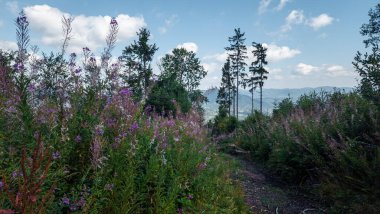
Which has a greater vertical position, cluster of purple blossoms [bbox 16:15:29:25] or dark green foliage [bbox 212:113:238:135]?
cluster of purple blossoms [bbox 16:15:29:25]

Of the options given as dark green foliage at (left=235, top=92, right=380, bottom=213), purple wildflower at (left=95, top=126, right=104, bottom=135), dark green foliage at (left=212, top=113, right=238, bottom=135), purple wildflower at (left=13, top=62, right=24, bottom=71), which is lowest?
dark green foliage at (left=212, top=113, right=238, bottom=135)

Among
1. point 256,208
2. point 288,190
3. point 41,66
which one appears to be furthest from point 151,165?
point 288,190

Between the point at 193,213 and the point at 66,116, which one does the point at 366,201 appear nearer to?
the point at 193,213

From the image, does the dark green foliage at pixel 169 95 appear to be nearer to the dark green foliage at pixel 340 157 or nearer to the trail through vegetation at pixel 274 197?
the dark green foliage at pixel 340 157

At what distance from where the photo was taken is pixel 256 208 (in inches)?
225

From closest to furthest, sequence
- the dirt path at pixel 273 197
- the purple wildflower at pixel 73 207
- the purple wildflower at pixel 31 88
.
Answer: the purple wildflower at pixel 73 207, the purple wildflower at pixel 31 88, the dirt path at pixel 273 197

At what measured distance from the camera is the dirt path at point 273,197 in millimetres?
5793

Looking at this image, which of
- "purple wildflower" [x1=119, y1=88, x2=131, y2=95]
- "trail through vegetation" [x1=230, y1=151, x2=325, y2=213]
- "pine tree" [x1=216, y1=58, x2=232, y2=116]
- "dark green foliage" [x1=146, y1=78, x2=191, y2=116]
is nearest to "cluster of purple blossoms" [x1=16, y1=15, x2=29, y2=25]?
"purple wildflower" [x1=119, y1=88, x2=131, y2=95]

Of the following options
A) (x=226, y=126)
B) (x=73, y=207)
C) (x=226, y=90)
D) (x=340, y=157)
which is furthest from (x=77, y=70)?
(x=226, y=90)

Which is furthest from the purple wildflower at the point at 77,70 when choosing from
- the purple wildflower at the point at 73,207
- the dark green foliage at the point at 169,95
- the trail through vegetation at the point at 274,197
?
the dark green foliage at the point at 169,95

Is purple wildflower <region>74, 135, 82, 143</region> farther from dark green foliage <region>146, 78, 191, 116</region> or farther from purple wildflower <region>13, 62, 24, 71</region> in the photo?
dark green foliage <region>146, 78, 191, 116</region>

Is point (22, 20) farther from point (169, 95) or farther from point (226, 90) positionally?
point (226, 90)

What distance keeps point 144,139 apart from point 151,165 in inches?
42.8

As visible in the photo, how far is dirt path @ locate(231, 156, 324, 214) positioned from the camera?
5.79m
